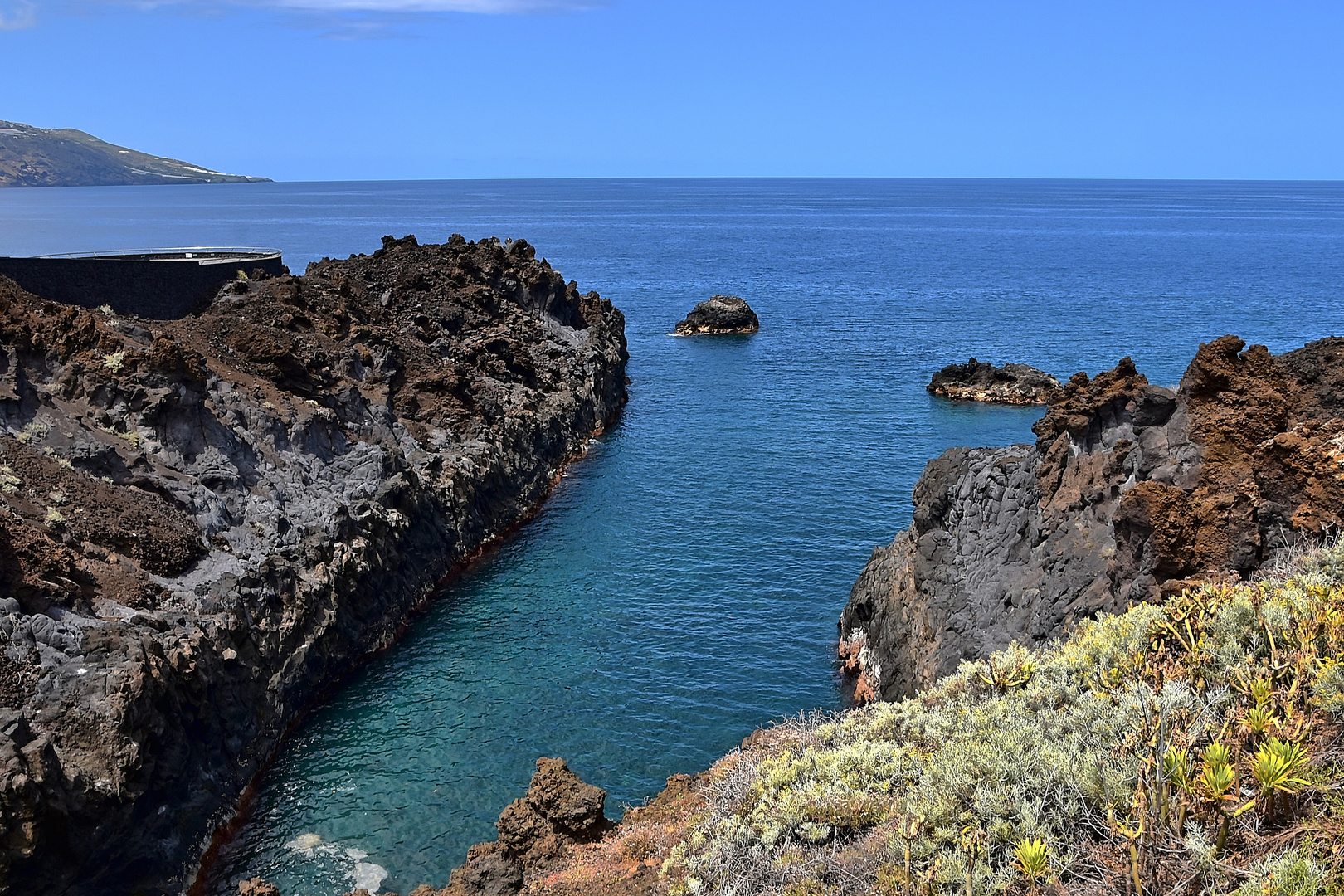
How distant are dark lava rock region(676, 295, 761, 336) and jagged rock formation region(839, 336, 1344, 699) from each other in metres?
68.8

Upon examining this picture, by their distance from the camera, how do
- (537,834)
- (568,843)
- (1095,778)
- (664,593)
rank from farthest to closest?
1. (664,593)
2. (537,834)
3. (568,843)
4. (1095,778)

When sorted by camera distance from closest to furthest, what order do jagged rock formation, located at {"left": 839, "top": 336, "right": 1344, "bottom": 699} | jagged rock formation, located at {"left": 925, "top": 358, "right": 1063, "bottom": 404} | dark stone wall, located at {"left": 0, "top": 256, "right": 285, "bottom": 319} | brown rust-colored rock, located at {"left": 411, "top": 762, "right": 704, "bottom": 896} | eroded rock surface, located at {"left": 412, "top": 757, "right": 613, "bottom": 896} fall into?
1. brown rust-colored rock, located at {"left": 411, "top": 762, "right": 704, "bottom": 896}
2. eroded rock surface, located at {"left": 412, "top": 757, "right": 613, "bottom": 896}
3. jagged rock formation, located at {"left": 839, "top": 336, "right": 1344, "bottom": 699}
4. dark stone wall, located at {"left": 0, "top": 256, "right": 285, "bottom": 319}
5. jagged rock formation, located at {"left": 925, "top": 358, "right": 1063, "bottom": 404}

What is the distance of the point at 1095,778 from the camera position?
567 inches

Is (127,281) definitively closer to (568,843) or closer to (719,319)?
(568,843)

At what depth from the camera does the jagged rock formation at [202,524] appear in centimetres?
2303

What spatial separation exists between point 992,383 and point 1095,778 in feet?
213

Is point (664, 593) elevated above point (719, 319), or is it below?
below

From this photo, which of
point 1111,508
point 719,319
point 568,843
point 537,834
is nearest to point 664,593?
point 537,834

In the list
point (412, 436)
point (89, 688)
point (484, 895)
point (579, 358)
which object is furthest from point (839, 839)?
point (579, 358)

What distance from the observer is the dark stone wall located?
4372cm

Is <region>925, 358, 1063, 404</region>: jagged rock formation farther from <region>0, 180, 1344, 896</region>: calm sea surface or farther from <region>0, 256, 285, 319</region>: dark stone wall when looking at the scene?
<region>0, 256, 285, 319</region>: dark stone wall

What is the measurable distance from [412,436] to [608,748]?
22.5 meters

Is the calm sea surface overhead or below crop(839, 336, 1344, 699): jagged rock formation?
below

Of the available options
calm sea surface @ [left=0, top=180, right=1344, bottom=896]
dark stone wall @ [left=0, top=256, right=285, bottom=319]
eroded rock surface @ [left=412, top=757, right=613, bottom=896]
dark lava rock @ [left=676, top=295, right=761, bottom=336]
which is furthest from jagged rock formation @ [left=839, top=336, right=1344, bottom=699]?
dark lava rock @ [left=676, top=295, right=761, bottom=336]
